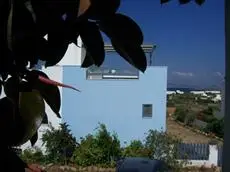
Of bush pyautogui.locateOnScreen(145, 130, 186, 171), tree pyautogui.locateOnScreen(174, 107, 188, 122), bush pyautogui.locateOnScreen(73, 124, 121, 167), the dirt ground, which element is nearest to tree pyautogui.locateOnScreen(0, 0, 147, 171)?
bush pyautogui.locateOnScreen(145, 130, 186, 171)

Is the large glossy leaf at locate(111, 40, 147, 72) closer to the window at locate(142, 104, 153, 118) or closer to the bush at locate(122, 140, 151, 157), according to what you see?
the bush at locate(122, 140, 151, 157)

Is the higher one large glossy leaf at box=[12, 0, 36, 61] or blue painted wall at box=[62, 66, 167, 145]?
blue painted wall at box=[62, 66, 167, 145]

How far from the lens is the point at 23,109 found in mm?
534

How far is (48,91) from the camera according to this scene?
591 millimetres

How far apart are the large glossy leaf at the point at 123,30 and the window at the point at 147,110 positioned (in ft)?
47.5

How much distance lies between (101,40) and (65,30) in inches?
1.9

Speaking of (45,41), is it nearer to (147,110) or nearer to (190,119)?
(147,110)

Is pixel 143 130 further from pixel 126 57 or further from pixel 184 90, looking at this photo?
pixel 184 90

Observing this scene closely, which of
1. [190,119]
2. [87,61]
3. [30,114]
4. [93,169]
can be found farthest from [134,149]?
[190,119]

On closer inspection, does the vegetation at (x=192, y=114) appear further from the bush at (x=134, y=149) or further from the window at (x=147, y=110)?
the bush at (x=134, y=149)

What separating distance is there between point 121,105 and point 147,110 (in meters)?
0.82

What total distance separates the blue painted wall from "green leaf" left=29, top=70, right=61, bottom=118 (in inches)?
556

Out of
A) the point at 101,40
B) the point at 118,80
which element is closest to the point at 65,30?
the point at 101,40

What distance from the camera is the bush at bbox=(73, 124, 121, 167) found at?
43.1 ft
